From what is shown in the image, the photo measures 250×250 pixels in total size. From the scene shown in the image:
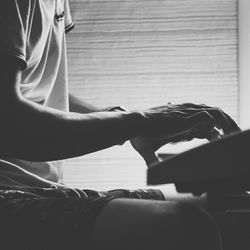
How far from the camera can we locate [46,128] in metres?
0.83

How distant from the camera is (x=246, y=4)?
204 cm

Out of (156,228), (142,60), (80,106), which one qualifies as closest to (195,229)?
(156,228)

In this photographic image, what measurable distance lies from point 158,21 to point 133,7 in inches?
4.5

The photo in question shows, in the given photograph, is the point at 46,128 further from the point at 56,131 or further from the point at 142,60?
the point at 142,60

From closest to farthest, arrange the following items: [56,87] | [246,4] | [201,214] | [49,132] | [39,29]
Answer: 1. [201,214]
2. [49,132]
3. [39,29]
4. [56,87]
5. [246,4]

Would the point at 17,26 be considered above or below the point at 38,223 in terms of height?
above

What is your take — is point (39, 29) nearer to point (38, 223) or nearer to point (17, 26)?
point (17, 26)

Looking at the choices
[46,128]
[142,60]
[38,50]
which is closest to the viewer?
[46,128]

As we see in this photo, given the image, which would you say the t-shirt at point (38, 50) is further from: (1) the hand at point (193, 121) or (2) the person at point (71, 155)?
(1) the hand at point (193, 121)

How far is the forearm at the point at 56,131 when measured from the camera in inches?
32.6

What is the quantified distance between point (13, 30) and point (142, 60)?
123 cm

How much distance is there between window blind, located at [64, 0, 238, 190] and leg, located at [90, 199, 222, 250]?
132 centimetres

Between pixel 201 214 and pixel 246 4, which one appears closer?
pixel 201 214

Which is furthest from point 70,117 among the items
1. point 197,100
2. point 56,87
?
point 197,100
